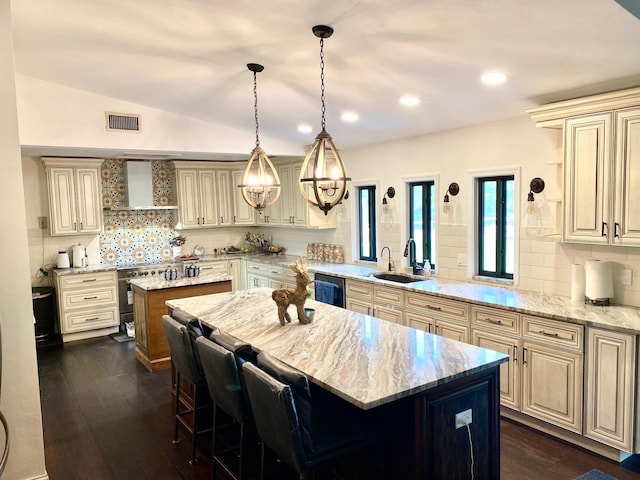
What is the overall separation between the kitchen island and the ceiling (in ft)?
5.96

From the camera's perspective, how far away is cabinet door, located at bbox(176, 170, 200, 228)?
279 inches

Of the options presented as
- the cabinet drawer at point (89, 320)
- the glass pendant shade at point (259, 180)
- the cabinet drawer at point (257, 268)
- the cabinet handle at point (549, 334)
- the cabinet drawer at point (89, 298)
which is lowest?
the cabinet drawer at point (89, 320)

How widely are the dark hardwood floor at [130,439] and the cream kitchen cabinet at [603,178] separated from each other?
1494 millimetres

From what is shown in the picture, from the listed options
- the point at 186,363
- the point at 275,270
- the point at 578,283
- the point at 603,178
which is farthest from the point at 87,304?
the point at 603,178

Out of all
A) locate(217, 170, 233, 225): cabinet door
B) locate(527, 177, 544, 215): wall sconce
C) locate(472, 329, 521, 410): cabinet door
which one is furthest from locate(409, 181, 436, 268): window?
locate(217, 170, 233, 225): cabinet door

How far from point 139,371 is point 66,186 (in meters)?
2.83

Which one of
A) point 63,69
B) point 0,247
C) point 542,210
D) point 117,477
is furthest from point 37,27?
point 542,210

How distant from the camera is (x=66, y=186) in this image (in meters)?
6.10

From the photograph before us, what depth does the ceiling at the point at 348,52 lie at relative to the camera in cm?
254

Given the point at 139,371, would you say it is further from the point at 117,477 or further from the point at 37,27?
the point at 37,27

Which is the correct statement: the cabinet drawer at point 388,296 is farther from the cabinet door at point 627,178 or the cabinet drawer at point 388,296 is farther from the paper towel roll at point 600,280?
the cabinet door at point 627,178

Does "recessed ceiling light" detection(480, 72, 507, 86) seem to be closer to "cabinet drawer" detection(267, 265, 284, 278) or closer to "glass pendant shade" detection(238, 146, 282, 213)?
"glass pendant shade" detection(238, 146, 282, 213)

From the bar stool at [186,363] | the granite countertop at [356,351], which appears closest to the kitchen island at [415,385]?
the granite countertop at [356,351]

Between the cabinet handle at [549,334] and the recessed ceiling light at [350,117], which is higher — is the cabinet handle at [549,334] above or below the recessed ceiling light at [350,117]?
below
